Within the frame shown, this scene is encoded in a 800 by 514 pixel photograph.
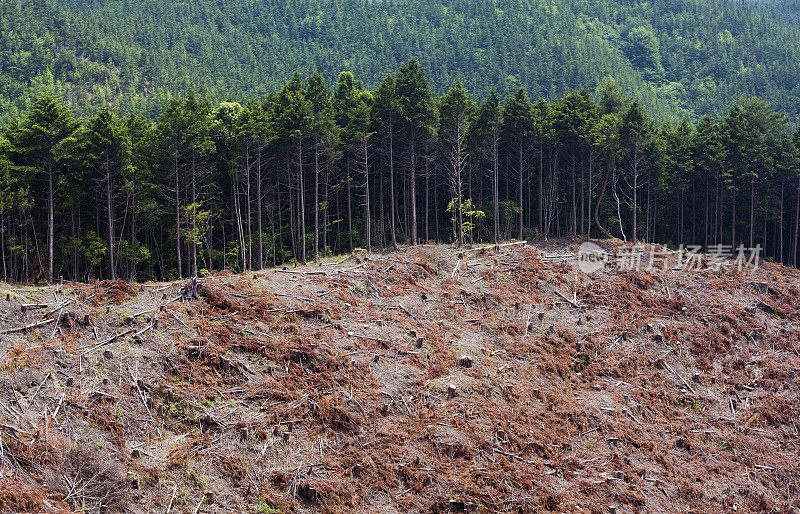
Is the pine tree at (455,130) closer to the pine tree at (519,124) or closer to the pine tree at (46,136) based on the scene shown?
the pine tree at (519,124)

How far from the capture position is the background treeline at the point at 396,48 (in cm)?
10853

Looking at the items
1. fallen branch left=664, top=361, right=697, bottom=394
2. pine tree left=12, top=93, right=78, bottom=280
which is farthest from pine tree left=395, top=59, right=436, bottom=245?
pine tree left=12, top=93, right=78, bottom=280

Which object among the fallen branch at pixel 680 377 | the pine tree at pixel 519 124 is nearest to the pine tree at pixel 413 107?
the pine tree at pixel 519 124

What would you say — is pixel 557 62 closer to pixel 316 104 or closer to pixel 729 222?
pixel 729 222

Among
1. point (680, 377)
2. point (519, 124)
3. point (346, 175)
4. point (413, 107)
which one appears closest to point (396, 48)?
point (519, 124)

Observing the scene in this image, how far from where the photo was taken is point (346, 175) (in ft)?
148

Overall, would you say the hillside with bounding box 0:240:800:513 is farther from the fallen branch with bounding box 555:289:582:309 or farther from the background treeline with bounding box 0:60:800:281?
the background treeline with bounding box 0:60:800:281

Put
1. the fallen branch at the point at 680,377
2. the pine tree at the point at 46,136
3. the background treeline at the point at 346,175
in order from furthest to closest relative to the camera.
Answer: the background treeline at the point at 346,175
the pine tree at the point at 46,136
the fallen branch at the point at 680,377

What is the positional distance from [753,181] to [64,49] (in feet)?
373

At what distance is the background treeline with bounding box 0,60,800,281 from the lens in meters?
36.1

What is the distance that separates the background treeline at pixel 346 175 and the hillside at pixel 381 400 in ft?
38.0

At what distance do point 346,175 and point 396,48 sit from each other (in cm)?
12352

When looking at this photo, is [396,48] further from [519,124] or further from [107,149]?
[107,149]

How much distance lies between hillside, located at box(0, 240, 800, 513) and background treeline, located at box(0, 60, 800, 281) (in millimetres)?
11594
